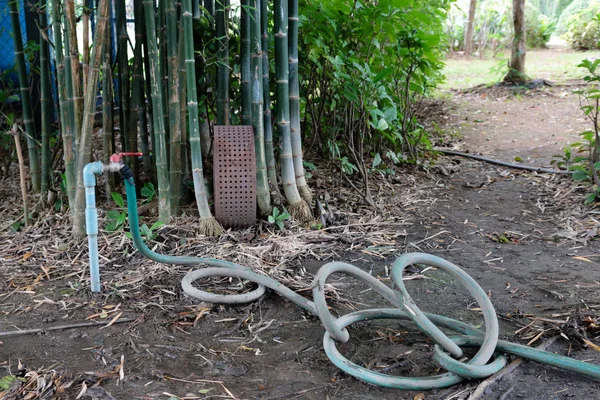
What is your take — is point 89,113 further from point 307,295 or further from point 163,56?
point 307,295

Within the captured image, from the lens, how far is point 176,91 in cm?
303

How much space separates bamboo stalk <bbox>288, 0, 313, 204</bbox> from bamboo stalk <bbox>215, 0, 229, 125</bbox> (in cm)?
39

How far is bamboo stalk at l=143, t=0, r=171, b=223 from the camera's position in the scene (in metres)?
2.84

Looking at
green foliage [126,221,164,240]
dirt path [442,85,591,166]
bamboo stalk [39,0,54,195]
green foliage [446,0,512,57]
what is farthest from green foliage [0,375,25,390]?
green foliage [446,0,512,57]

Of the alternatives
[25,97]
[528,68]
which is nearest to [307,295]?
[25,97]

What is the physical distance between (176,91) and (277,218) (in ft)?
2.91

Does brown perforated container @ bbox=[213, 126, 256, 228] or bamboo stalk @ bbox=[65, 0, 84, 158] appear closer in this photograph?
bamboo stalk @ bbox=[65, 0, 84, 158]

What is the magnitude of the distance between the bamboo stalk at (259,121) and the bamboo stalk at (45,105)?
114 cm

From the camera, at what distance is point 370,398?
1.77m

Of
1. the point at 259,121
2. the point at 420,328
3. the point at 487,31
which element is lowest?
the point at 420,328

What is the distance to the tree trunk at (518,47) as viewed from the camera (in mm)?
8367

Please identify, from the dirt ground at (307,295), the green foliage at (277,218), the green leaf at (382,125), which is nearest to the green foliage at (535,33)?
the dirt ground at (307,295)

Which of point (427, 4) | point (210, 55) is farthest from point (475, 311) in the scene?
point (427, 4)

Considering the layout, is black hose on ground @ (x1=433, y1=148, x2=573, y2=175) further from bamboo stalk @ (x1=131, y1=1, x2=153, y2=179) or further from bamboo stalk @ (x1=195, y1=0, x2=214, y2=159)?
bamboo stalk @ (x1=131, y1=1, x2=153, y2=179)
